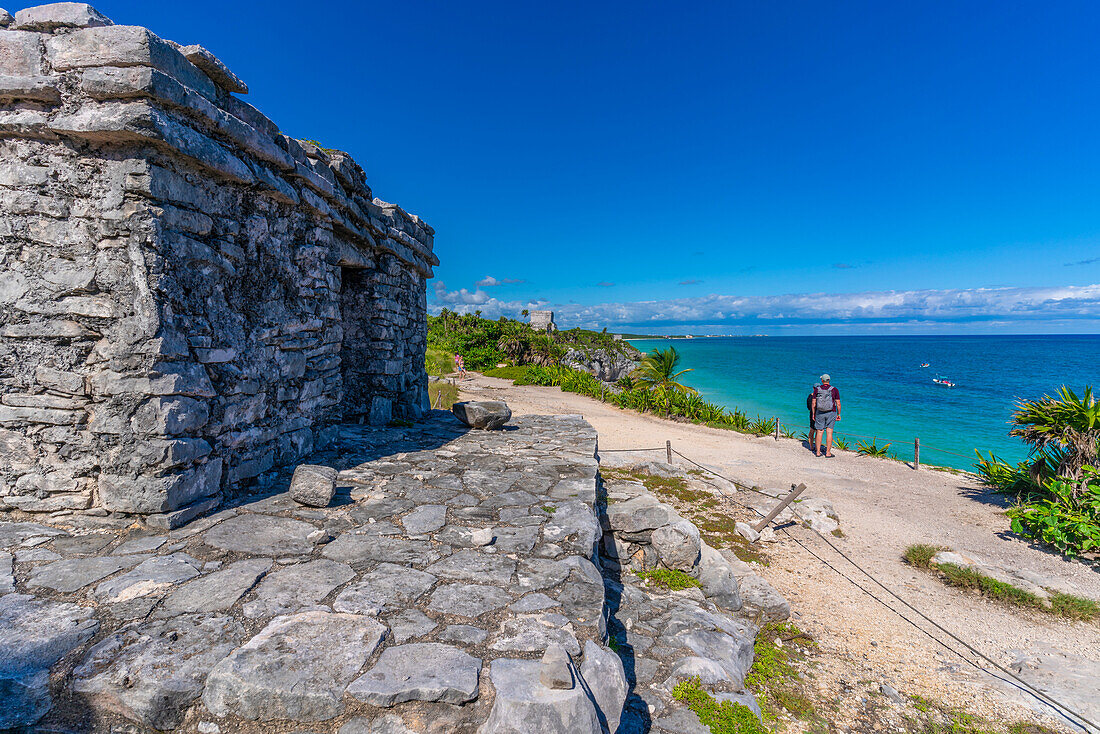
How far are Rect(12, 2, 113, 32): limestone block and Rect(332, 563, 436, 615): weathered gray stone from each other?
3999 mm

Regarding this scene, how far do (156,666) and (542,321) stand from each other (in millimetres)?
31656

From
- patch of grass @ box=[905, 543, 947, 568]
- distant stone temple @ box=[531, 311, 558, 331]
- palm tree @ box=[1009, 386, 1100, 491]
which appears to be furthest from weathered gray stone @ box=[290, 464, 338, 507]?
distant stone temple @ box=[531, 311, 558, 331]

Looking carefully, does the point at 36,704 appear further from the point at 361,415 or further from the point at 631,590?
the point at 361,415

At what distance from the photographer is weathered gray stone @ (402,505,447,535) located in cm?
356

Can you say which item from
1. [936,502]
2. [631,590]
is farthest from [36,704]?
[936,502]

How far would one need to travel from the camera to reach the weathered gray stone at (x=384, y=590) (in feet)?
8.36

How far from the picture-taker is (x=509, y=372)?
26125 millimetres

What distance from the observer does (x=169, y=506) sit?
3324 mm

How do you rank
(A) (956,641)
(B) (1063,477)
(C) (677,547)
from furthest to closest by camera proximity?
(B) (1063,477) → (C) (677,547) → (A) (956,641)

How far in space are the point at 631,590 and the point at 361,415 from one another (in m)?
4.47

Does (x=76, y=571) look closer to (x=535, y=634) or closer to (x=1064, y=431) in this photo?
(x=535, y=634)

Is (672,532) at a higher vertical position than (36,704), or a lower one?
lower

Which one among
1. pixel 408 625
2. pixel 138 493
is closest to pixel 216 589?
pixel 408 625

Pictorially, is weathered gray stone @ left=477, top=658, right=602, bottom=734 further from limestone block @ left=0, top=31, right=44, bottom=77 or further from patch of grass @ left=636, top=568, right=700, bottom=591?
limestone block @ left=0, top=31, right=44, bottom=77
